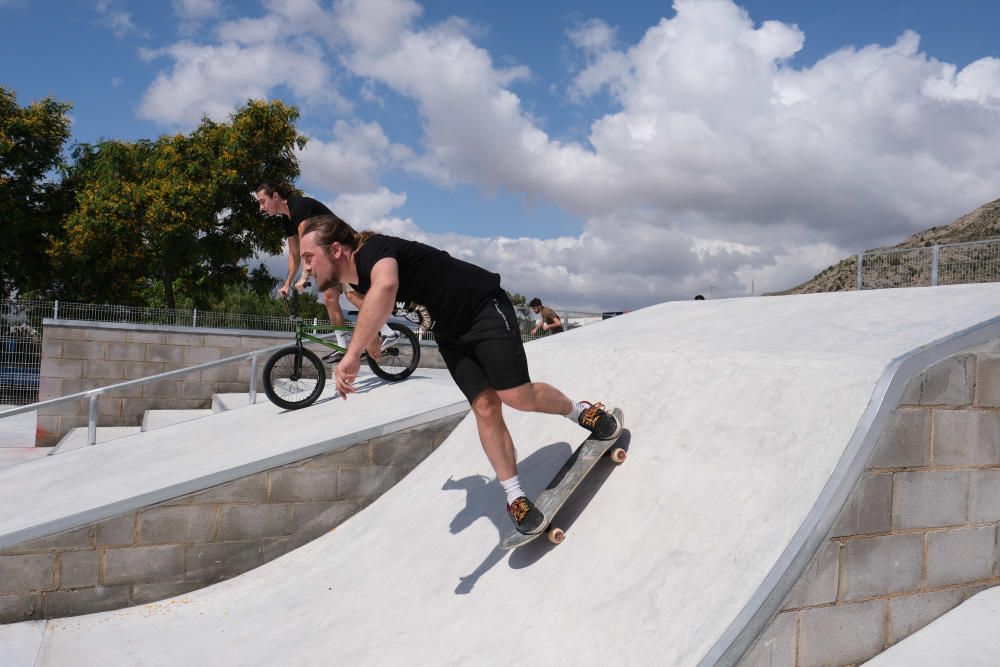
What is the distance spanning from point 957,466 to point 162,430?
6450 mm

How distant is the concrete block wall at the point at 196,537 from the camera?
386cm

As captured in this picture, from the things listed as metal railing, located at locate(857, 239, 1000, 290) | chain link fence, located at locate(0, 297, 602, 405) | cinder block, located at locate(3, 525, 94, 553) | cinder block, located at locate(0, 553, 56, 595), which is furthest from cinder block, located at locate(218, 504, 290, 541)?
metal railing, located at locate(857, 239, 1000, 290)

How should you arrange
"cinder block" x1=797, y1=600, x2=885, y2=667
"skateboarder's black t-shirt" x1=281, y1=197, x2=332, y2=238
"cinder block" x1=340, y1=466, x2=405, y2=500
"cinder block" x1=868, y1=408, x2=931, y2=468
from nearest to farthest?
"cinder block" x1=797, y1=600, x2=885, y2=667 < "cinder block" x1=868, y1=408, x2=931, y2=468 < "cinder block" x1=340, y1=466, x2=405, y2=500 < "skateboarder's black t-shirt" x1=281, y1=197, x2=332, y2=238

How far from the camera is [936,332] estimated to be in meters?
3.07

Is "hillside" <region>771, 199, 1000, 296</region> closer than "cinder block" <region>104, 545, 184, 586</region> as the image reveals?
No

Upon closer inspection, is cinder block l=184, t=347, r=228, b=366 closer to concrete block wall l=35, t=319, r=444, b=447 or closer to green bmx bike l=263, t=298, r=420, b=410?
concrete block wall l=35, t=319, r=444, b=447

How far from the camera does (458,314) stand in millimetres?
3205

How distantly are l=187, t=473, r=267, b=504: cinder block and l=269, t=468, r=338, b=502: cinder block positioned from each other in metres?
0.07

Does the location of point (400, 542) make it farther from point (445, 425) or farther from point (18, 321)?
point (18, 321)

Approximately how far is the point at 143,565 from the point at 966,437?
453 centimetres

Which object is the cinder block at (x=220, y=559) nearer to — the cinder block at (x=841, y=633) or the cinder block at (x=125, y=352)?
the cinder block at (x=841, y=633)

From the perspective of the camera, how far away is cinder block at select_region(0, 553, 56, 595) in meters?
3.79

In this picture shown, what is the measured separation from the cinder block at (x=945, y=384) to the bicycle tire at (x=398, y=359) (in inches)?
193

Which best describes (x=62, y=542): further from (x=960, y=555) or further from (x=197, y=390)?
(x=197, y=390)
